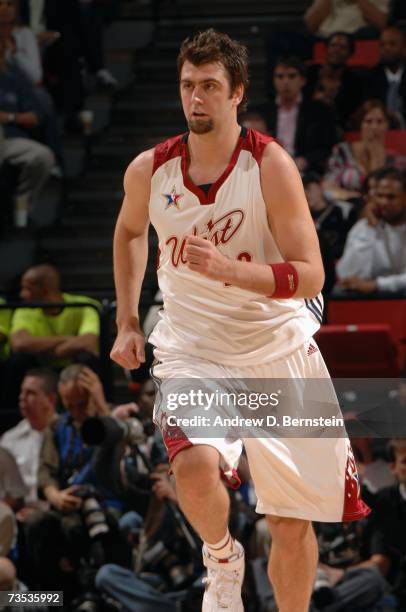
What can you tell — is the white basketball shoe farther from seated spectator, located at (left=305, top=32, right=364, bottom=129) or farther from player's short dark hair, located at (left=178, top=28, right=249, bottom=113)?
seated spectator, located at (left=305, top=32, right=364, bottom=129)

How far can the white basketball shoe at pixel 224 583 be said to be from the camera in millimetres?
4656

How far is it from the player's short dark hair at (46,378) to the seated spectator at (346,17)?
14.2 ft

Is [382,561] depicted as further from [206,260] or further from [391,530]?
[206,260]

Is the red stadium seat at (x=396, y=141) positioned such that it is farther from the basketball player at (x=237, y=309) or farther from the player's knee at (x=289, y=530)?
the player's knee at (x=289, y=530)

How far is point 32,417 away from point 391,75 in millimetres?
4159

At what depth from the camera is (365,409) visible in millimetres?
6316

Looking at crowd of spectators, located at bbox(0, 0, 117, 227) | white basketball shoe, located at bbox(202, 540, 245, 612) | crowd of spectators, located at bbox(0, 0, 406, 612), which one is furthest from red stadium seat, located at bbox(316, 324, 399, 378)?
crowd of spectators, located at bbox(0, 0, 117, 227)

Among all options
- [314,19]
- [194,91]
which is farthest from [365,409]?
[314,19]

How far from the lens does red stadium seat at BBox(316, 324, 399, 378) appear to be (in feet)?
23.3

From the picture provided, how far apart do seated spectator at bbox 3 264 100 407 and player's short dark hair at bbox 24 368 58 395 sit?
0.74 ft

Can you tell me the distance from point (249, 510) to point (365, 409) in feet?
2.80

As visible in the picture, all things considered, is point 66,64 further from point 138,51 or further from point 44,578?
point 44,578

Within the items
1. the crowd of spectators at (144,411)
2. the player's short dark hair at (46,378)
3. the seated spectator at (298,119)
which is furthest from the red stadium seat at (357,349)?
the seated spectator at (298,119)

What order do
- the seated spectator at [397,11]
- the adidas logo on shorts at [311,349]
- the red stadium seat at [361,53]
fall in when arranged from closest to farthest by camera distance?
the adidas logo on shorts at [311,349] < the red stadium seat at [361,53] < the seated spectator at [397,11]
